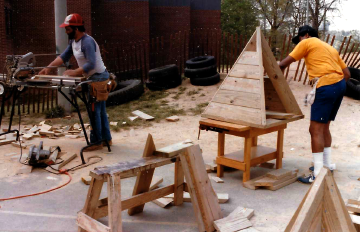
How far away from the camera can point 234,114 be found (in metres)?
5.49

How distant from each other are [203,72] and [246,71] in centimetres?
762

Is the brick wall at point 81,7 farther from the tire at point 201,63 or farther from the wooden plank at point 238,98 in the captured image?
the wooden plank at point 238,98

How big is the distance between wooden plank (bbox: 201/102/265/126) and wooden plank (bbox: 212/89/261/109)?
0.19ft

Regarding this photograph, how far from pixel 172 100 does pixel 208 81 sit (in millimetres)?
1606

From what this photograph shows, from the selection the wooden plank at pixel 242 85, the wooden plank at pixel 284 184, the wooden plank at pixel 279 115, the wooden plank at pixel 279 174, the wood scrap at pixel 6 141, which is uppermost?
the wooden plank at pixel 242 85

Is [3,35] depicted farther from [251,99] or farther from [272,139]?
[251,99]

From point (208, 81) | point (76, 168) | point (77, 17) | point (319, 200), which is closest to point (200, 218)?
point (319, 200)

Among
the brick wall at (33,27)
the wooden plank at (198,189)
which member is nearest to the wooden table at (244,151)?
the wooden plank at (198,189)

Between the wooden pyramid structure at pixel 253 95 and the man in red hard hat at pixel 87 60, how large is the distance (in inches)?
86.5

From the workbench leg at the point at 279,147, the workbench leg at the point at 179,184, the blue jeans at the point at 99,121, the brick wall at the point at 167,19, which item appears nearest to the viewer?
the workbench leg at the point at 179,184

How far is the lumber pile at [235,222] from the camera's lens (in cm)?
405

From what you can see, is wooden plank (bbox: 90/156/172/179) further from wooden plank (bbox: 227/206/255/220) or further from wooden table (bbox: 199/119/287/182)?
wooden table (bbox: 199/119/287/182)

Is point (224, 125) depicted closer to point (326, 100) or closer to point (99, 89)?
point (326, 100)

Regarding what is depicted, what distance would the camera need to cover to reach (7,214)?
4.60 m
